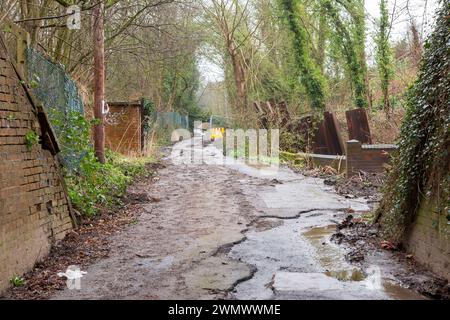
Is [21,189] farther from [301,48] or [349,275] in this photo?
[301,48]

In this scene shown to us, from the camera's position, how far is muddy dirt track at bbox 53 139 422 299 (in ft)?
14.3

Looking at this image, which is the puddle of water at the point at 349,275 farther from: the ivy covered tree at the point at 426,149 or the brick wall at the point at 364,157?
the brick wall at the point at 364,157

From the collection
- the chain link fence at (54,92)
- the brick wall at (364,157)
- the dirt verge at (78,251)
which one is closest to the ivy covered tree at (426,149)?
the dirt verge at (78,251)

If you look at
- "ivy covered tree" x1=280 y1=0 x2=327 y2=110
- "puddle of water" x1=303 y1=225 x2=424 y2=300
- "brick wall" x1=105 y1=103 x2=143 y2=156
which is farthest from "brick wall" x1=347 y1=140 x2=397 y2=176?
"brick wall" x1=105 y1=103 x2=143 y2=156

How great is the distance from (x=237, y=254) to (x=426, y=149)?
7.90 ft

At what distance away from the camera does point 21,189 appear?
5.08 m

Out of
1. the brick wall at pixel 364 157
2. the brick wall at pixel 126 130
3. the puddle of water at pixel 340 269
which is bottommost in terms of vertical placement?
the puddle of water at pixel 340 269

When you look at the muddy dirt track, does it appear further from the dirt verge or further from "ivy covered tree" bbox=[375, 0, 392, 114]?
"ivy covered tree" bbox=[375, 0, 392, 114]

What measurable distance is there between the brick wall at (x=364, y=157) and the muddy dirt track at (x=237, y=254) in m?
1.77

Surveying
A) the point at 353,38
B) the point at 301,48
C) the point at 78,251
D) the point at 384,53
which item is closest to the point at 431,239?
the point at 78,251

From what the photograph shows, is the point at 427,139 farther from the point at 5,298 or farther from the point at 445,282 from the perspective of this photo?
the point at 5,298

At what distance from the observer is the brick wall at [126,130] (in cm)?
1709

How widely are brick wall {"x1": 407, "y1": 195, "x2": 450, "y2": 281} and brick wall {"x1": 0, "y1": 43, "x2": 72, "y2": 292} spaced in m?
4.09
